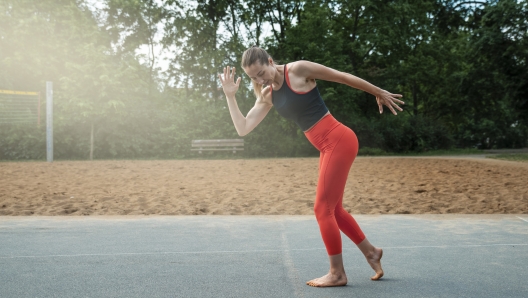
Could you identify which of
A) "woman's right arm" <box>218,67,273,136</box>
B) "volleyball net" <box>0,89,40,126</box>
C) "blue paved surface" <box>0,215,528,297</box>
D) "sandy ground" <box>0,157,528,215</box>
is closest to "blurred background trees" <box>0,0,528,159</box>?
"volleyball net" <box>0,89,40,126</box>

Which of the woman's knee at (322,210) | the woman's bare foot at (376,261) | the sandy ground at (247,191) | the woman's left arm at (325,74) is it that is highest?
the woman's left arm at (325,74)

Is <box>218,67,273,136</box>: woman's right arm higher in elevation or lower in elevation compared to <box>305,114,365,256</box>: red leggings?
higher

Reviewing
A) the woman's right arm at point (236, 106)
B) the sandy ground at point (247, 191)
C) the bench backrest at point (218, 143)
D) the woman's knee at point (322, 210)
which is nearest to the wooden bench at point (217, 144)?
the bench backrest at point (218, 143)

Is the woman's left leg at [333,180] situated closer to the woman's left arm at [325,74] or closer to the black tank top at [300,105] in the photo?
the black tank top at [300,105]

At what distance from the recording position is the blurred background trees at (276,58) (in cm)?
2230

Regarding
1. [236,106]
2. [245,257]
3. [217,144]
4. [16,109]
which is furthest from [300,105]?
[16,109]

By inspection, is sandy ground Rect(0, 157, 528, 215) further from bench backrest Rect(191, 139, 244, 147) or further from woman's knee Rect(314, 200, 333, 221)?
bench backrest Rect(191, 139, 244, 147)

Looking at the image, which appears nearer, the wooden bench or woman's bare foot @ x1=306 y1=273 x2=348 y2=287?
woman's bare foot @ x1=306 y1=273 x2=348 y2=287

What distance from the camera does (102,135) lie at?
77.3ft

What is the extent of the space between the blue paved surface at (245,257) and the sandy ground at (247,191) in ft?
3.61

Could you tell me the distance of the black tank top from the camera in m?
3.82

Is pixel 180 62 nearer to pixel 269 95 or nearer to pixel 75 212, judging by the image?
pixel 75 212

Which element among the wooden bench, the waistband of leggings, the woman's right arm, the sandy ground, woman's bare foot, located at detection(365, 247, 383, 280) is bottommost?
the sandy ground

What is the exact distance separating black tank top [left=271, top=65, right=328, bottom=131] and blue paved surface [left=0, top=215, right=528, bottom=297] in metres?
1.26
